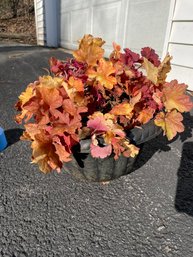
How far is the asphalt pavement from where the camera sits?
99 cm

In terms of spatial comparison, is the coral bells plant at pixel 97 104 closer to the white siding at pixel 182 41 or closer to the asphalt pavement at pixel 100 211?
the asphalt pavement at pixel 100 211

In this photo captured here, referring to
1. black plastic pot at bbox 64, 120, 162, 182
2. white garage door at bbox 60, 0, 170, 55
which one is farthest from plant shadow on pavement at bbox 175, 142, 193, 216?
white garage door at bbox 60, 0, 170, 55

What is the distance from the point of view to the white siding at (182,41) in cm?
253

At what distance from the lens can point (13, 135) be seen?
196 centimetres

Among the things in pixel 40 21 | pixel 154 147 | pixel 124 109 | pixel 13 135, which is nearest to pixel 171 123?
pixel 124 109

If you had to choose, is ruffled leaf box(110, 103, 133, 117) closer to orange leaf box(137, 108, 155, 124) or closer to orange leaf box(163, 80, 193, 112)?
orange leaf box(137, 108, 155, 124)

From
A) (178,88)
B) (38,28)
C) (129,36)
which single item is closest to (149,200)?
(178,88)

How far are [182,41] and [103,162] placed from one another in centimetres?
217

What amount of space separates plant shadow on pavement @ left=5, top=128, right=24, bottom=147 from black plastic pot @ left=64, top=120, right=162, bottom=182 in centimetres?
77

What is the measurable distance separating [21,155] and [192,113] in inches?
68.3

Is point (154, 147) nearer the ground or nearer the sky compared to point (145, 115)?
nearer the ground

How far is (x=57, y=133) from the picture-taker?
0.91m

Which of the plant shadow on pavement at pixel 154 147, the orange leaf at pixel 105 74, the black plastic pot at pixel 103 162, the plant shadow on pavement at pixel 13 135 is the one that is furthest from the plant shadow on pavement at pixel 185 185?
the plant shadow on pavement at pixel 13 135

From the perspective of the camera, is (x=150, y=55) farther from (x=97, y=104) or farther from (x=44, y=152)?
(x=44, y=152)
